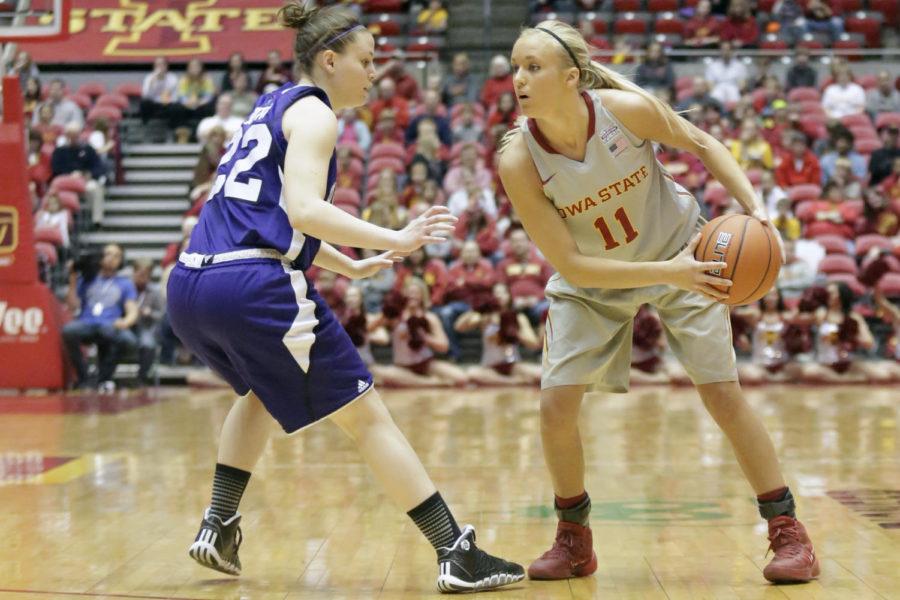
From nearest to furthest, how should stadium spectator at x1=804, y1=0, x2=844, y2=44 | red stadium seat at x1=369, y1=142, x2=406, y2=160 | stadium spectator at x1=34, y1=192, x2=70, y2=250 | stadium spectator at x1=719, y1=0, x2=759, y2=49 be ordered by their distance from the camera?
stadium spectator at x1=34, y1=192, x2=70, y2=250 < red stadium seat at x1=369, y1=142, x2=406, y2=160 < stadium spectator at x1=719, y1=0, x2=759, y2=49 < stadium spectator at x1=804, y1=0, x2=844, y2=44

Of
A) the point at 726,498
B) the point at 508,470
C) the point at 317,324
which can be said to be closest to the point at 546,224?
the point at 317,324

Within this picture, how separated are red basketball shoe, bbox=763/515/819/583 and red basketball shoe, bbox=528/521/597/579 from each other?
56cm

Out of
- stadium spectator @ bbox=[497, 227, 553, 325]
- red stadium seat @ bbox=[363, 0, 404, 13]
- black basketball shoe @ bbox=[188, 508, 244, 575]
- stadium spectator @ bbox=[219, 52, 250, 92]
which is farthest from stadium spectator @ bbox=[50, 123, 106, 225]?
black basketball shoe @ bbox=[188, 508, 244, 575]

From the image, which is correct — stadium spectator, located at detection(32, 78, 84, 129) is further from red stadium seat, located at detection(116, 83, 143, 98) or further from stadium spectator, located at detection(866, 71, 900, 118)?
stadium spectator, located at detection(866, 71, 900, 118)

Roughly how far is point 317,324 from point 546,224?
778mm

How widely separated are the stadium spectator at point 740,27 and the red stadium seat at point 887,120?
221 centimetres

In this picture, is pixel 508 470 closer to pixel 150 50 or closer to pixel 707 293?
pixel 707 293

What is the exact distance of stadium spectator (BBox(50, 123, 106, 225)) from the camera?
14.1 m

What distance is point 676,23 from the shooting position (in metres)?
16.6

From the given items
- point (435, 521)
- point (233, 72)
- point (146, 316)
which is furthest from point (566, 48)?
point (233, 72)

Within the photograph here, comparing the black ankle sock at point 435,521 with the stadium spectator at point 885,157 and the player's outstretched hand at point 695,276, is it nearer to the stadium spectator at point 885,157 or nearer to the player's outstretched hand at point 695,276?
the player's outstretched hand at point 695,276

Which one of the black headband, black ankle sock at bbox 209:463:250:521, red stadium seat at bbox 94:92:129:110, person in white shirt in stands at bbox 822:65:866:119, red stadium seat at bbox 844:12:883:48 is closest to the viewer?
the black headband

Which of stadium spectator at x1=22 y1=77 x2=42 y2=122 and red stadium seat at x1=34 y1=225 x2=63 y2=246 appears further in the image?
stadium spectator at x1=22 y1=77 x2=42 y2=122

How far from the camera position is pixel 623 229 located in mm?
3932
